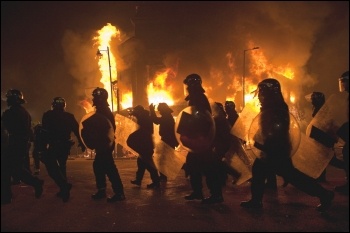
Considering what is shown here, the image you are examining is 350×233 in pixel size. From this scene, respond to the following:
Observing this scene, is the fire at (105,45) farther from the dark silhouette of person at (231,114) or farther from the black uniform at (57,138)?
the black uniform at (57,138)

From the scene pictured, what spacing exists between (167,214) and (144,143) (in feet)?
9.88

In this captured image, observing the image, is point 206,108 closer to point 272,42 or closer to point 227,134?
point 227,134

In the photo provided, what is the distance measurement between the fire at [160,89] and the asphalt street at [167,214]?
105 feet

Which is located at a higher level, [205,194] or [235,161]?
[235,161]

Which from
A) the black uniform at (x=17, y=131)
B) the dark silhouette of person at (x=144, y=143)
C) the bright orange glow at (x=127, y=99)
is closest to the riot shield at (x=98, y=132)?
the black uniform at (x=17, y=131)

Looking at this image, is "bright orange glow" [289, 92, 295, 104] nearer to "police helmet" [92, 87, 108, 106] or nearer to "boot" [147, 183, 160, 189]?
"boot" [147, 183, 160, 189]

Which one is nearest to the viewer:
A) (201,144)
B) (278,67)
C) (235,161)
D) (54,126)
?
(201,144)

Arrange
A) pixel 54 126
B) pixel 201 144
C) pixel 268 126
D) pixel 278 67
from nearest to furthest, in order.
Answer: pixel 268 126, pixel 201 144, pixel 54 126, pixel 278 67

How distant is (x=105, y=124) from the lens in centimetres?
616

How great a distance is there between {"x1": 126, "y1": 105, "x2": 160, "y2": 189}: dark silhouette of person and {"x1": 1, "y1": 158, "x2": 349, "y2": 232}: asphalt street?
86 centimetres

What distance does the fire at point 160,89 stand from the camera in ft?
128

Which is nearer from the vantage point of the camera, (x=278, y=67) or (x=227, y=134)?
(x=227, y=134)

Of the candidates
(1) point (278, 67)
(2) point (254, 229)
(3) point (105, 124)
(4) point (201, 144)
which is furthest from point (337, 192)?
(1) point (278, 67)

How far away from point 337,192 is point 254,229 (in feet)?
10.0
